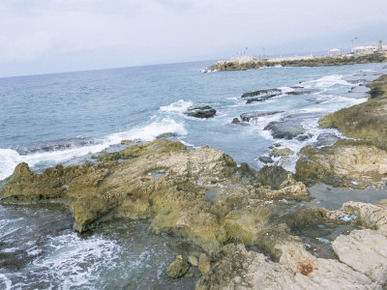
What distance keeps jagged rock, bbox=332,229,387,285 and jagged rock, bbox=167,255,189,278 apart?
4298mm

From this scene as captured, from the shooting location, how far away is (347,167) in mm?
13773

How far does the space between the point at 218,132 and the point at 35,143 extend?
16.5m

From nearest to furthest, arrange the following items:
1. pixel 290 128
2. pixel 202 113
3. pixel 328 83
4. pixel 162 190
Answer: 1. pixel 162 190
2. pixel 290 128
3. pixel 202 113
4. pixel 328 83

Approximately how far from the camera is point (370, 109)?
65.4 ft

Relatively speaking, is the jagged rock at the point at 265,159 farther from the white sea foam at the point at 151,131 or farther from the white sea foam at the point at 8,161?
the white sea foam at the point at 8,161

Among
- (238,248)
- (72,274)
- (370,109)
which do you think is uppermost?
(370,109)

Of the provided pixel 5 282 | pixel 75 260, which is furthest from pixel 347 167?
pixel 5 282

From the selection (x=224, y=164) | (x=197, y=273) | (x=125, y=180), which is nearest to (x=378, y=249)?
(x=197, y=273)

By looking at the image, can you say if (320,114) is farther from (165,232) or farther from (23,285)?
(23,285)

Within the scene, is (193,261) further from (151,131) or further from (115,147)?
(151,131)

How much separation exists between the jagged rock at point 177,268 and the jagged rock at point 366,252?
14.1 ft

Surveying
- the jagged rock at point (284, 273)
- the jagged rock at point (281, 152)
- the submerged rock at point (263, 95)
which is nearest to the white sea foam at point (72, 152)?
the jagged rock at point (281, 152)

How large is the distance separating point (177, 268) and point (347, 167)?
9.85m

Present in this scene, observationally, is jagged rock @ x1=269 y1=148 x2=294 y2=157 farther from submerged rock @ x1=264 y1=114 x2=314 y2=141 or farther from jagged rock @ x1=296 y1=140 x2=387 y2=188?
submerged rock @ x1=264 y1=114 x2=314 y2=141
